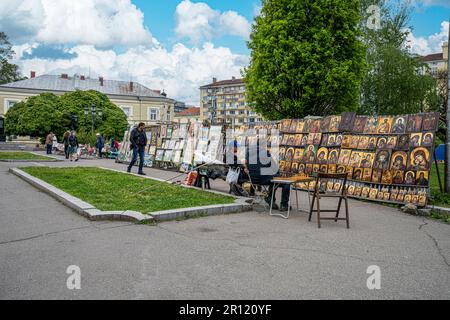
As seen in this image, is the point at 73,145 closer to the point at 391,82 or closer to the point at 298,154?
the point at 298,154

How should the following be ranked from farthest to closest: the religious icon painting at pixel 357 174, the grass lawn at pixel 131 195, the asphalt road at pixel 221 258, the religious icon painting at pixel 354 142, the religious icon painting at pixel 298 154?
the religious icon painting at pixel 298 154 → the religious icon painting at pixel 354 142 → the religious icon painting at pixel 357 174 → the grass lawn at pixel 131 195 → the asphalt road at pixel 221 258

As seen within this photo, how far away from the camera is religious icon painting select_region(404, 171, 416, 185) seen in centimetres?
1004

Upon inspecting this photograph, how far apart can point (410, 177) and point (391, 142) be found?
4.22 feet

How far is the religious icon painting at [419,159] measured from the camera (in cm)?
991

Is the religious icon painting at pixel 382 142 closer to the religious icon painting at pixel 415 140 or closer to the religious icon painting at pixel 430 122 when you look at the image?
the religious icon painting at pixel 415 140

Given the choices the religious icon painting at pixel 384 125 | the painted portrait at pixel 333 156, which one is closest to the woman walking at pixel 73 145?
the painted portrait at pixel 333 156

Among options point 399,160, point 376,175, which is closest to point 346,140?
point 376,175

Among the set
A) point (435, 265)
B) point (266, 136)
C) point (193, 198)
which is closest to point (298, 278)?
point (435, 265)

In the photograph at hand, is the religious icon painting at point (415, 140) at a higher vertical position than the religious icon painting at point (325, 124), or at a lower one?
lower

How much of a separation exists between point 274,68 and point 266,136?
10.8 meters

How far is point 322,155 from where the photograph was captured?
1271 cm

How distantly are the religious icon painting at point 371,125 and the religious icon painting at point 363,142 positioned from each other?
248mm

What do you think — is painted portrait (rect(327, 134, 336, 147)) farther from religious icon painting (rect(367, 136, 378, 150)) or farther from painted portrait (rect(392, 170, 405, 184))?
painted portrait (rect(392, 170, 405, 184))
